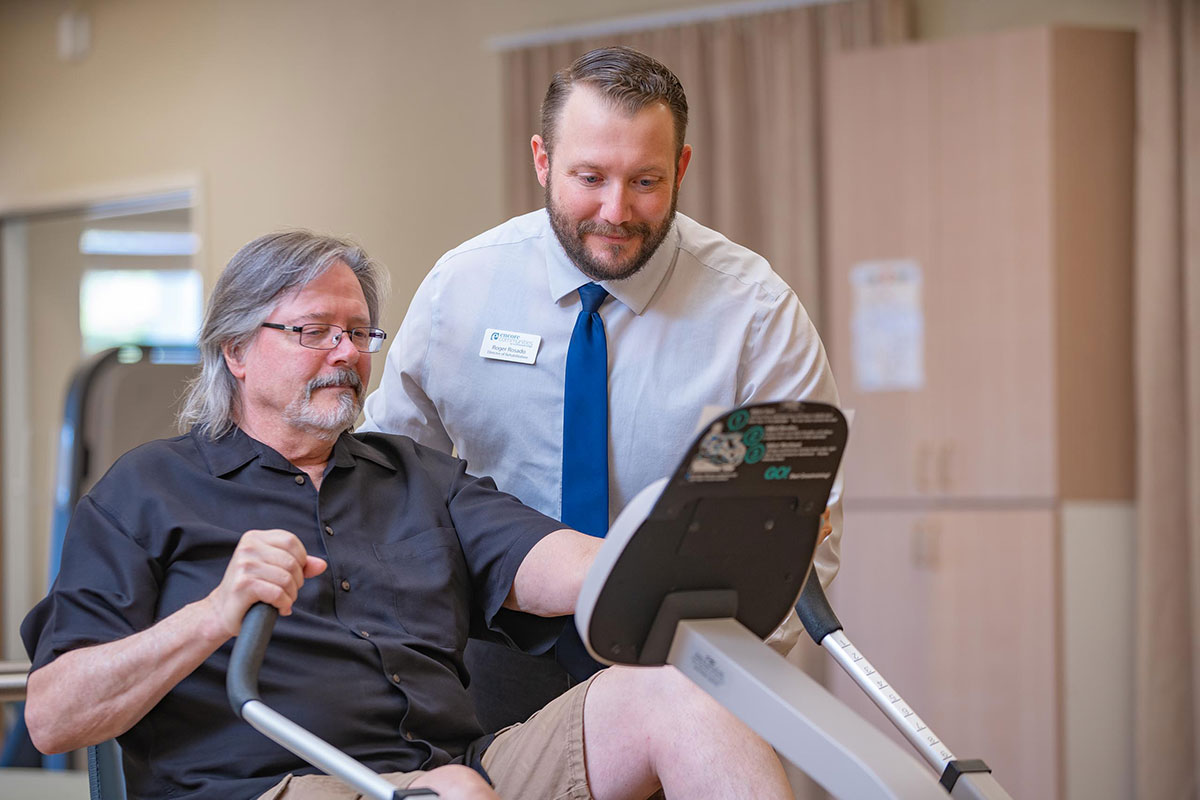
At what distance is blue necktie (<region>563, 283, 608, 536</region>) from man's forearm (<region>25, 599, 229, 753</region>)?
764 millimetres

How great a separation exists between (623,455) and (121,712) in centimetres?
93

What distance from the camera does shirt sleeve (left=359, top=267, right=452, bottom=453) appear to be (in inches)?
87.4

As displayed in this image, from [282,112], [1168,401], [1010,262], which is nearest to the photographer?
[1168,401]

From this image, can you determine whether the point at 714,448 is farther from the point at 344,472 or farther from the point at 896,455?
the point at 896,455

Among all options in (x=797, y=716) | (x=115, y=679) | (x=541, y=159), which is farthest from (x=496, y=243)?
(x=797, y=716)

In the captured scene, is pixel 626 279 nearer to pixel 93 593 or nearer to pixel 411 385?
pixel 411 385

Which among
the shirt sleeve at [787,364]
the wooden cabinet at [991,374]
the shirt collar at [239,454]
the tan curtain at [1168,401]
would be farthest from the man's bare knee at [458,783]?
the tan curtain at [1168,401]

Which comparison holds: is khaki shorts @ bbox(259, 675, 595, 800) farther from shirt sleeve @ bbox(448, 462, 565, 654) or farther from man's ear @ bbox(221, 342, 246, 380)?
man's ear @ bbox(221, 342, 246, 380)

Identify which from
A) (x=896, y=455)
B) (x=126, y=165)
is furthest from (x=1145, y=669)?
(x=126, y=165)

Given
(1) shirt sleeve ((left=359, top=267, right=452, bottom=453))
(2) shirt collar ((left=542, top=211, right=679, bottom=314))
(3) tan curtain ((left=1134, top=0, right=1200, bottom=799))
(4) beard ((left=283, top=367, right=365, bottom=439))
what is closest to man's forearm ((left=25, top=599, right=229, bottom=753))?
(4) beard ((left=283, top=367, right=365, bottom=439))

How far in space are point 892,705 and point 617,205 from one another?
82 centimetres

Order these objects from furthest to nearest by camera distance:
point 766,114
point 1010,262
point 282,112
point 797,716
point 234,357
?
point 282,112 → point 766,114 → point 1010,262 → point 234,357 → point 797,716

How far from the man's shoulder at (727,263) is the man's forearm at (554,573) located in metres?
0.60

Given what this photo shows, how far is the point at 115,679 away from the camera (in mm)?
1459
